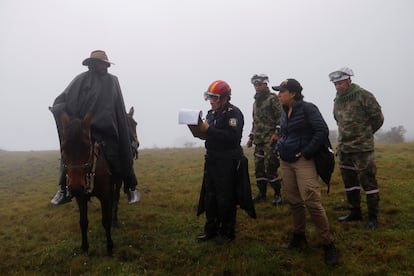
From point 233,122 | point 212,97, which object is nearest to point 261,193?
point 233,122

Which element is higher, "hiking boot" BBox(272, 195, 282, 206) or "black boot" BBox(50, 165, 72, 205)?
"black boot" BBox(50, 165, 72, 205)

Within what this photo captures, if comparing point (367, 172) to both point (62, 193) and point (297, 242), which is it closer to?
point (297, 242)

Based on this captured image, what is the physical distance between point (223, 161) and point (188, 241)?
1809 mm

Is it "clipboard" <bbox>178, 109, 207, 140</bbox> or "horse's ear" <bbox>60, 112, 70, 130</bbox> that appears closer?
"clipboard" <bbox>178, 109, 207, 140</bbox>

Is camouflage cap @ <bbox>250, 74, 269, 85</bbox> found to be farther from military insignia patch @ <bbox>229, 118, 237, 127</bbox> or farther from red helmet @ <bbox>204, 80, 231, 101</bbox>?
military insignia patch @ <bbox>229, 118, 237, 127</bbox>

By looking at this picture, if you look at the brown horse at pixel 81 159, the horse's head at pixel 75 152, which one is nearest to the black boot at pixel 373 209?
the brown horse at pixel 81 159

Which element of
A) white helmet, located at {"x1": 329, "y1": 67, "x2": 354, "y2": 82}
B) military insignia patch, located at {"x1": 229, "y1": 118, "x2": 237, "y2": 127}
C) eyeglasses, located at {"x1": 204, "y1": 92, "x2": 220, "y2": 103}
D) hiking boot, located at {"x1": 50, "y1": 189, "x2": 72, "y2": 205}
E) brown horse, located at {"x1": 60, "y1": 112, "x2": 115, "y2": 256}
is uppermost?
white helmet, located at {"x1": 329, "y1": 67, "x2": 354, "y2": 82}

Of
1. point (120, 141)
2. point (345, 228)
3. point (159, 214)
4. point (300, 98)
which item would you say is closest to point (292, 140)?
point (300, 98)

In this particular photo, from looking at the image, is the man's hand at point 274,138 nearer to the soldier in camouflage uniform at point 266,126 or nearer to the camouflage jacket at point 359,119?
the soldier in camouflage uniform at point 266,126

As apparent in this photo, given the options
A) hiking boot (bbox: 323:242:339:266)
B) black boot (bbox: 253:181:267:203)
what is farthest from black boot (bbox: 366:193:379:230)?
black boot (bbox: 253:181:267:203)

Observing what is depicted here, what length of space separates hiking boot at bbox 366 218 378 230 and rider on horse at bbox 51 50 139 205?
4.89 meters

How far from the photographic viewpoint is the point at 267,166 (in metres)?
8.27

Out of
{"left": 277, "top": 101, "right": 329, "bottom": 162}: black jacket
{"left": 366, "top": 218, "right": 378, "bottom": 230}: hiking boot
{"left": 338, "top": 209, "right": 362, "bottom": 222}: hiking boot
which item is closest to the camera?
{"left": 277, "top": 101, "right": 329, "bottom": 162}: black jacket

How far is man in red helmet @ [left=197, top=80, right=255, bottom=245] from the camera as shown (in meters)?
5.71
